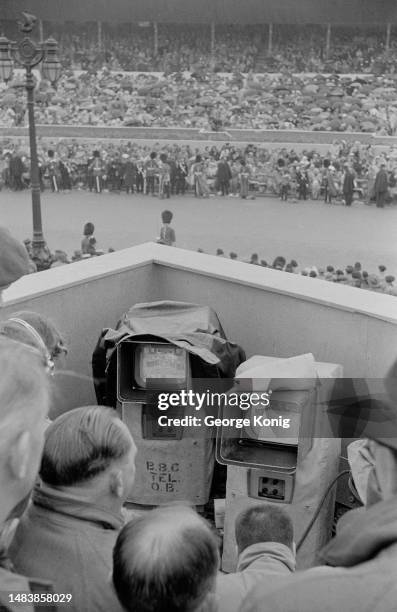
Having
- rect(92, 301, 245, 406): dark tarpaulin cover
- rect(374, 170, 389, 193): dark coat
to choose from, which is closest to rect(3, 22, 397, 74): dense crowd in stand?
rect(374, 170, 389, 193): dark coat

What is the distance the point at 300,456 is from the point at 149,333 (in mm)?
798

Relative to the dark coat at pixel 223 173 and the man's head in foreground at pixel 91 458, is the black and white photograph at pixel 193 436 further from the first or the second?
the dark coat at pixel 223 173

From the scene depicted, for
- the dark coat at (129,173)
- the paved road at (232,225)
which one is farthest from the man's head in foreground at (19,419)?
the dark coat at (129,173)

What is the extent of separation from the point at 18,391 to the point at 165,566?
1.35ft

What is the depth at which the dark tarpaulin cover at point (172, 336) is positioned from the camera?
124 inches

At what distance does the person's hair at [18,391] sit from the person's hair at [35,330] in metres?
1.12

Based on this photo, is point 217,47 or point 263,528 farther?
point 217,47

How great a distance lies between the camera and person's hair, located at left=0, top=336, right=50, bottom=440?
125 cm

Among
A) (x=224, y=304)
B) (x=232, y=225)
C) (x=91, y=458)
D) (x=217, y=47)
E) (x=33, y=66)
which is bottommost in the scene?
(x=232, y=225)

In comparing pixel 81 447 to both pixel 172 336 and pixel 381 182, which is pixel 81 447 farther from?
pixel 381 182

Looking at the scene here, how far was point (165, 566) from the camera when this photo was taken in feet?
4.42

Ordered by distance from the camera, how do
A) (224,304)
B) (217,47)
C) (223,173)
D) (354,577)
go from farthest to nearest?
(217,47)
(223,173)
(224,304)
(354,577)

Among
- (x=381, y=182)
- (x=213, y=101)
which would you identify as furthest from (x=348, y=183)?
(x=213, y=101)

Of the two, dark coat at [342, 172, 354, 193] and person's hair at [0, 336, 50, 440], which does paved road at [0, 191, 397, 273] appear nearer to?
dark coat at [342, 172, 354, 193]
